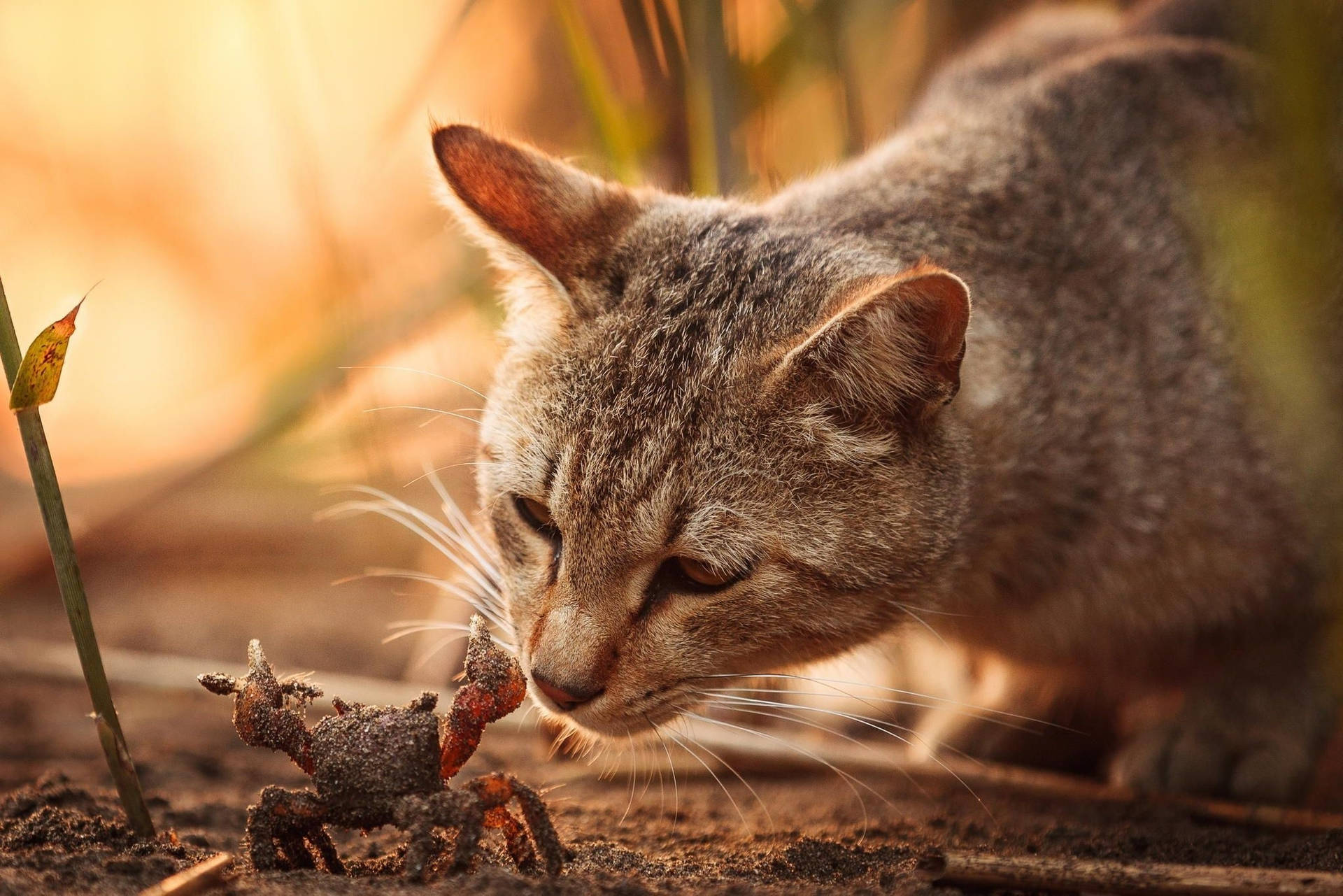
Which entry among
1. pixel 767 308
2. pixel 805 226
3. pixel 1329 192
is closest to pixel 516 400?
pixel 767 308

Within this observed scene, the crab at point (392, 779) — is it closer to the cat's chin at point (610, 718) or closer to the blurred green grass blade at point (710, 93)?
the cat's chin at point (610, 718)

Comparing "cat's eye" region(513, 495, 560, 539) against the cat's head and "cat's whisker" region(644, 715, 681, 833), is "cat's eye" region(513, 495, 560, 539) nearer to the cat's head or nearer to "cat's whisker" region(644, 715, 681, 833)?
the cat's head

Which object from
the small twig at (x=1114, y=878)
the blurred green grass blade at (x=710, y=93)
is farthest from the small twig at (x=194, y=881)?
the blurred green grass blade at (x=710, y=93)

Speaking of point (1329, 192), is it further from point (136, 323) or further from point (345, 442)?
point (136, 323)

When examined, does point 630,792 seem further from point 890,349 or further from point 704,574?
point 890,349

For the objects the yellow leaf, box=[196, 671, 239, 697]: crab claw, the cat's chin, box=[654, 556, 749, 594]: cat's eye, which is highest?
the yellow leaf

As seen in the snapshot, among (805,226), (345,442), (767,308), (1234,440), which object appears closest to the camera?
(767,308)

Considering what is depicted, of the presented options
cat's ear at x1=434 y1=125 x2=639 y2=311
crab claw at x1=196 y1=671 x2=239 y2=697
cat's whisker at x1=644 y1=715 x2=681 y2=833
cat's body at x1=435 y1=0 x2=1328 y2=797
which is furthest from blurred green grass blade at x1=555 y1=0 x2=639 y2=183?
crab claw at x1=196 y1=671 x2=239 y2=697
